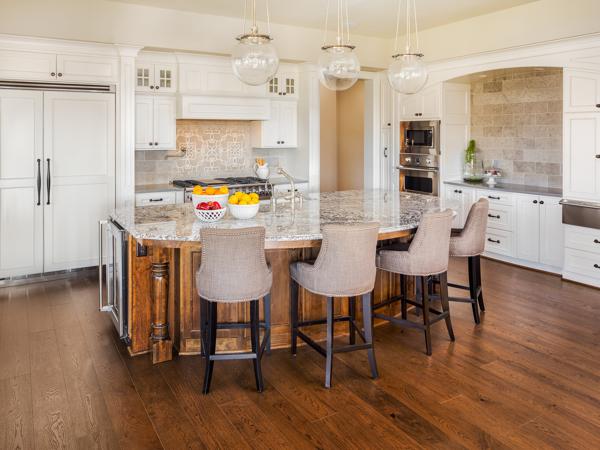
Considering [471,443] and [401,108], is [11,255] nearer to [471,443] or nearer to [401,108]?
[471,443]

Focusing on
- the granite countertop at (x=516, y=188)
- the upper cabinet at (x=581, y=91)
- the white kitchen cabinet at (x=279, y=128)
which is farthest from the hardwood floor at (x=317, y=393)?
the white kitchen cabinet at (x=279, y=128)

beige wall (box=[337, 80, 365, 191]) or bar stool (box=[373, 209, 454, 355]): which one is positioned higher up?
beige wall (box=[337, 80, 365, 191])

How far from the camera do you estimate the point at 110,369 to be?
3096 millimetres

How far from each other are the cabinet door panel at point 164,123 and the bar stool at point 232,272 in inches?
135

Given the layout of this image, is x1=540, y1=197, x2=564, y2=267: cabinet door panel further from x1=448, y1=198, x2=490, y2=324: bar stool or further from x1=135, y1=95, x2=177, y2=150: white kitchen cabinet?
x1=135, y1=95, x2=177, y2=150: white kitchen cabinet

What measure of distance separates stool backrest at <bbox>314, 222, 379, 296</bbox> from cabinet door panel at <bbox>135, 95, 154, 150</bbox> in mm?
3547

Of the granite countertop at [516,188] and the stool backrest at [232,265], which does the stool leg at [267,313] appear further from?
the granite countertop at [516,188]

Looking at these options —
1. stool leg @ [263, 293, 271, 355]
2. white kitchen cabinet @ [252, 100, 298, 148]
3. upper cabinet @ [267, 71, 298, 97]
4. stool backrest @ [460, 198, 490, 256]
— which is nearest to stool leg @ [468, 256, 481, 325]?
stool backrest @ [460, 198, 490, 256]

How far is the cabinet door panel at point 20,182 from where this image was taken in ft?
15.7

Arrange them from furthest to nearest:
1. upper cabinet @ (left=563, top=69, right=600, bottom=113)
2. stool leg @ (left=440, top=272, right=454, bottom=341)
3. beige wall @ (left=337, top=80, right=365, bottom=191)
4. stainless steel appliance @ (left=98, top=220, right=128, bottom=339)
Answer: beige wall @ (left=337, top=80, right=365, bottom=191) < upper cabinet @ (left=563, top=69, right=600, bottom=113) < stool leg @ (left=440, top=272, right=454, bottom=341) < stainless steel appliance @ (left=98, top=220, right=128, bottom=339)

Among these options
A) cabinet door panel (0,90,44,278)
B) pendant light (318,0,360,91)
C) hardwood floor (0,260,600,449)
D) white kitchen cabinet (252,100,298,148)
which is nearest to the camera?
hardwood floor (0,260,600,449)

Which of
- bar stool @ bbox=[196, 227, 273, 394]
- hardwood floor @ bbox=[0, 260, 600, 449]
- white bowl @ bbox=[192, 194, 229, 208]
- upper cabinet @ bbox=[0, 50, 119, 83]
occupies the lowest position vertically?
hardwood floor @ bbox=[0, 260, 600, 449]

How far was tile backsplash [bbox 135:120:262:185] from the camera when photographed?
20.0ft

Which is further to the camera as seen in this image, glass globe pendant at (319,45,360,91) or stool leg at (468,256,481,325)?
stool leg at (468,256,481,325)
